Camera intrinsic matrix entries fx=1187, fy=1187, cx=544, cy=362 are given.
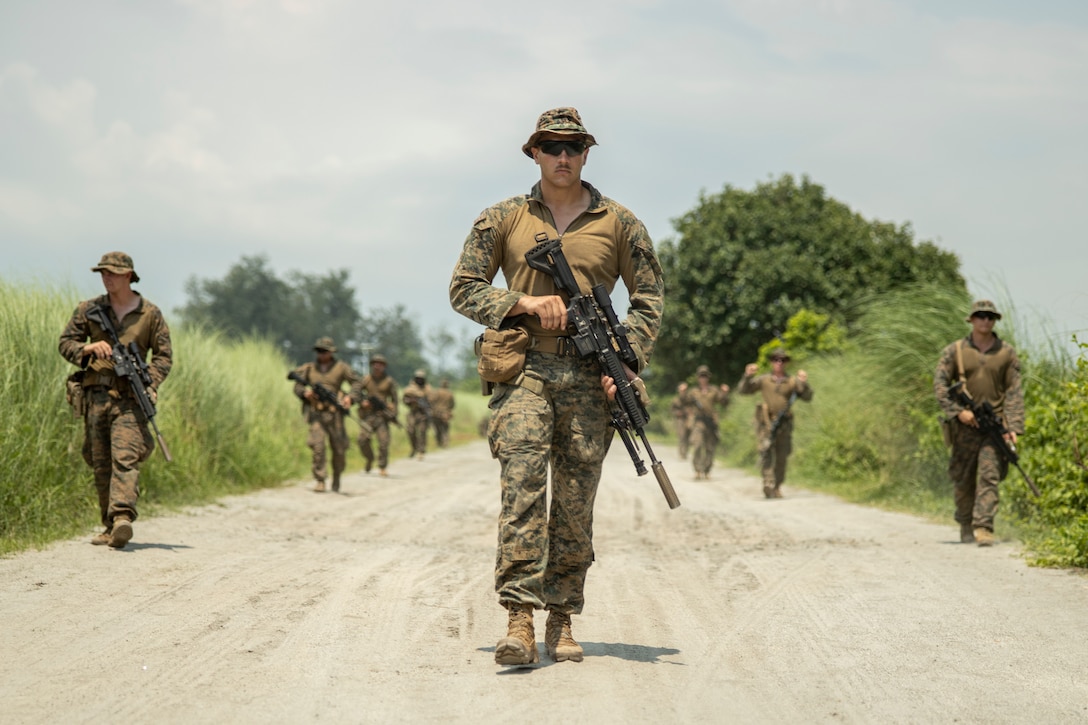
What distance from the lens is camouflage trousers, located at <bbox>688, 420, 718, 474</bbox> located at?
68.3 feet

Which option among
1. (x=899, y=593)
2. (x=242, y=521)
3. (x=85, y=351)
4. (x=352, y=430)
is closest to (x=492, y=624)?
(x=899, y=593)

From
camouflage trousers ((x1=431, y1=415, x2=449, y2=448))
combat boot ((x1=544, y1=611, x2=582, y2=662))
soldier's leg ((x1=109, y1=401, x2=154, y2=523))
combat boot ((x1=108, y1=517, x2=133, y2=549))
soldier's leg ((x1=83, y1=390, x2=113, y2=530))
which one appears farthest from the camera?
camouflage trousers ((x1=431, y1=415, x2=449, y2=448))

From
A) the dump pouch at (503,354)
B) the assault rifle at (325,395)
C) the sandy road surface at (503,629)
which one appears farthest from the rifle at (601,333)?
the assault rifle at (325,395)

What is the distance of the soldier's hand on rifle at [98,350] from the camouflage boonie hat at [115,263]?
525 millimetres

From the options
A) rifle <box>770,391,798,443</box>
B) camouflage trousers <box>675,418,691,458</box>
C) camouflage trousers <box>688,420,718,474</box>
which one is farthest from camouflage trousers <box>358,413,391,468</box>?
camouflage trousers <box>675,418,691,458</box>

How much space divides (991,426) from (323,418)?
942 cm

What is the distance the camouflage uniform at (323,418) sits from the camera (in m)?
16.2

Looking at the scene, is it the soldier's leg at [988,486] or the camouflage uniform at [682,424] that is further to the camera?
the camouflage uniform at [682,424]

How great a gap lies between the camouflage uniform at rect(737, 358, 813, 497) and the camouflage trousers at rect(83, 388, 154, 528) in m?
9.77

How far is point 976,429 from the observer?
10.0 meters

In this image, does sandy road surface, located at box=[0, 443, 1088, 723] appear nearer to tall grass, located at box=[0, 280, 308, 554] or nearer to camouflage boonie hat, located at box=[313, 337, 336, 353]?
tall grass, located at box=[0, 280, 308, 554]

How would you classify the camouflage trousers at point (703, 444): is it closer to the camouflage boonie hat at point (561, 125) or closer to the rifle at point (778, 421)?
the rifle at point (778, 421)

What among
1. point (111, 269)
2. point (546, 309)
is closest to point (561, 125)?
point (546, 309)

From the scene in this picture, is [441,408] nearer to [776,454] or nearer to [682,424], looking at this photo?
[682,424]
